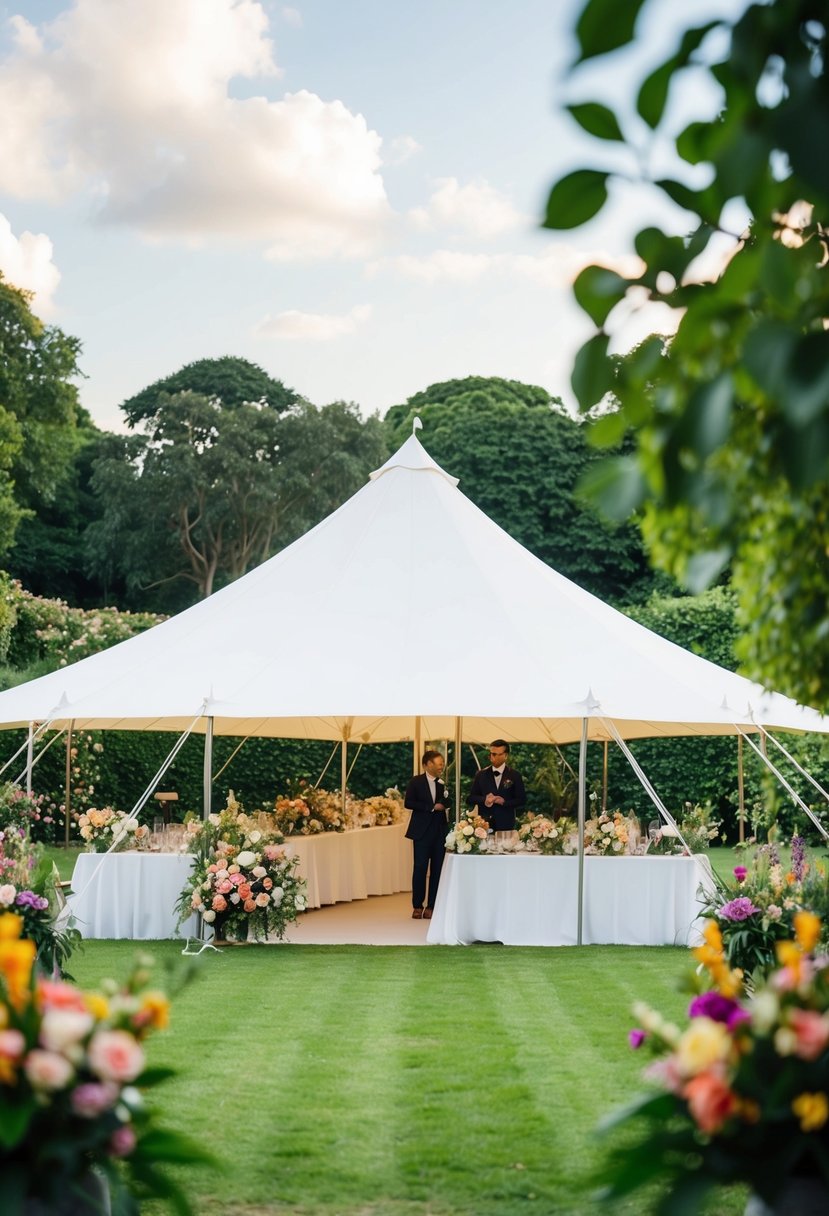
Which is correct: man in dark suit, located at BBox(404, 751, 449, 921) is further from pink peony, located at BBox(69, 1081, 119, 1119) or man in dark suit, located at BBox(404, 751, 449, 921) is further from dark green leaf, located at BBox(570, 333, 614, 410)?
dark green leaf, located at BBox(570, 333, 614, 410)

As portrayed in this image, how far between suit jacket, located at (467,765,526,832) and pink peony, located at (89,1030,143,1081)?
31.4ft

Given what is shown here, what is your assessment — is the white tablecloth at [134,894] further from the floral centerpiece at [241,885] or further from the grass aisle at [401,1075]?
the grass aisle at [401,1075]

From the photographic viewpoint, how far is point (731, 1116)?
8.55 ft

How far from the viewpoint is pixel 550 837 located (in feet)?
36.7

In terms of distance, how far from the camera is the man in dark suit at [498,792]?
40.3 ft

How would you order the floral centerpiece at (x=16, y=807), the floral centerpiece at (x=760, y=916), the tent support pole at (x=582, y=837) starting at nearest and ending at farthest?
the floral centerpiece at (x=760, y=916) → the tent support pole at (x=582, y=837) → the floral centerpiece at (x=16, y=807)

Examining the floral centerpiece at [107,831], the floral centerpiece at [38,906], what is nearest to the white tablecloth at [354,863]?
the floral centerpiece at [107,831]

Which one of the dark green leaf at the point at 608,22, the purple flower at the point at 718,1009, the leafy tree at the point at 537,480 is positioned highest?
the leafy tree at the point at 537,480

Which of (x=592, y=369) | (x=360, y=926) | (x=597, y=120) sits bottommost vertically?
(x=360, y=926)

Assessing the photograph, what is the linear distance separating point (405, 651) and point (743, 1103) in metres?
8.63

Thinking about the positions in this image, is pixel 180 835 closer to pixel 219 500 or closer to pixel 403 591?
pixel 403 591

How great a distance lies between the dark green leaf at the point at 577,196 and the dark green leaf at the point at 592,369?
175 mm

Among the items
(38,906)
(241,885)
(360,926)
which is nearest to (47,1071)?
(38,906)

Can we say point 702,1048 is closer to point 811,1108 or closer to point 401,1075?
point 811,1108
